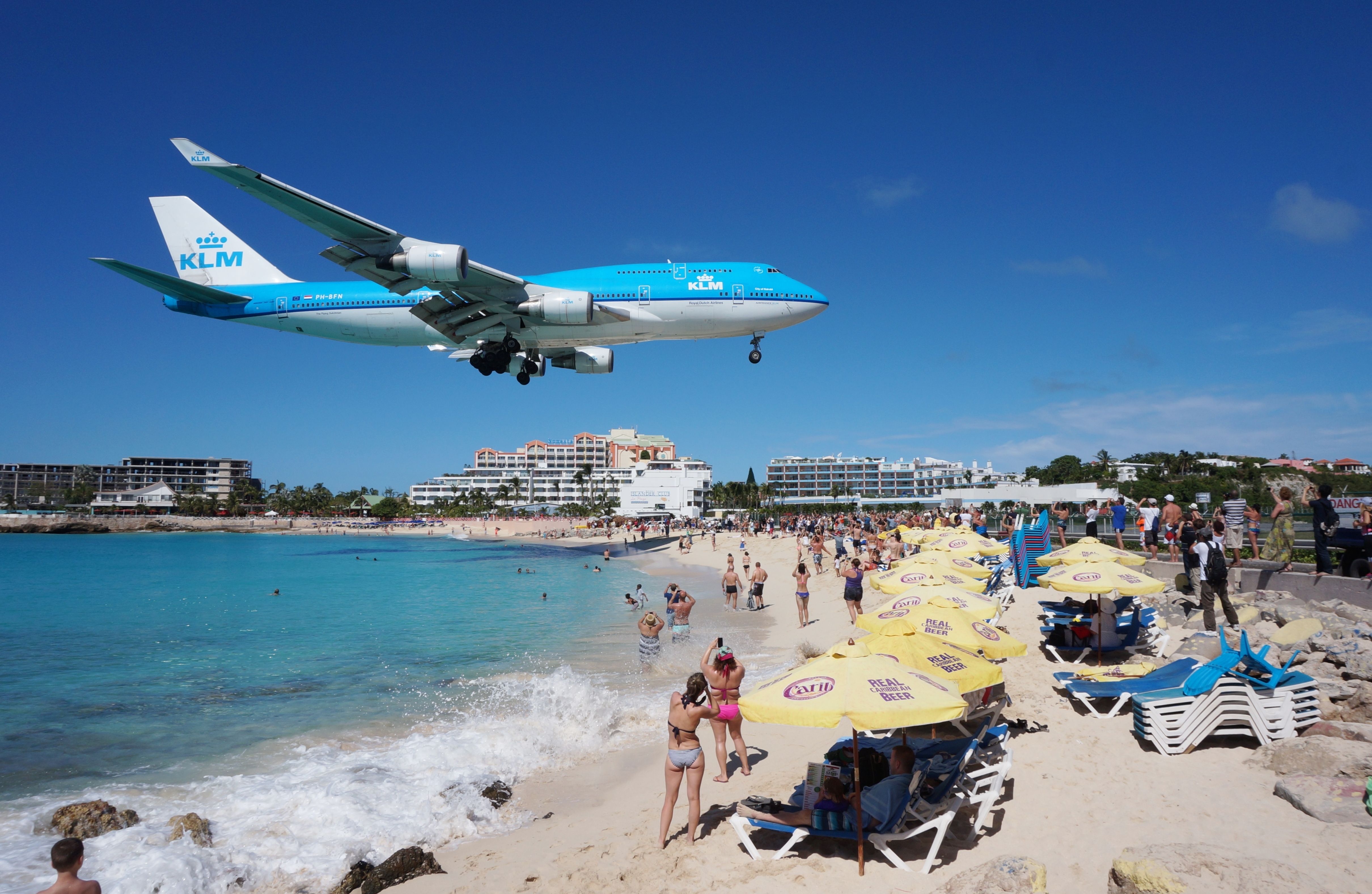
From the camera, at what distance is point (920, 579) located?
11430 mm

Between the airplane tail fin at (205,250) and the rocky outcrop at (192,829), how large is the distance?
1703 centimetres

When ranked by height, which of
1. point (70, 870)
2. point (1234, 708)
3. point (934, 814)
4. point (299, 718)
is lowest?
point (299, 718)

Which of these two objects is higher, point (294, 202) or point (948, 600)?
point (294, 202)

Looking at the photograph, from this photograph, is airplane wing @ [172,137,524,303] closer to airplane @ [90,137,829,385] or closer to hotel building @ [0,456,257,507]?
airplane @ [90,137,829,385]

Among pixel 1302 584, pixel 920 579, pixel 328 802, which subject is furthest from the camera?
pixel 1302 584

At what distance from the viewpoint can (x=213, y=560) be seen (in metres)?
67.2

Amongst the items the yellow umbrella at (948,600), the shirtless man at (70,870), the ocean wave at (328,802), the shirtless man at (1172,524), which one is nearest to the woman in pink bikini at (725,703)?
the yellow umbrella at (948,600)

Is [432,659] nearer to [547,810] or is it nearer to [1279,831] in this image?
[547,810]

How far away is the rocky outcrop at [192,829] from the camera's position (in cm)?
792

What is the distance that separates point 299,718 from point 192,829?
5.24m

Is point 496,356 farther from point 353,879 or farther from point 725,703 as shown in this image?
point 353,879

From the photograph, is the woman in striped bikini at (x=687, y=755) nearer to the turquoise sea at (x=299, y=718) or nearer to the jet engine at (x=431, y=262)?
the turquoise sea at (x=299, y=718)

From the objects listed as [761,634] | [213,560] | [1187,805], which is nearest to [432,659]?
[761,634]

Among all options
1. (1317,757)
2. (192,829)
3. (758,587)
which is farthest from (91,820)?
(758,587)
